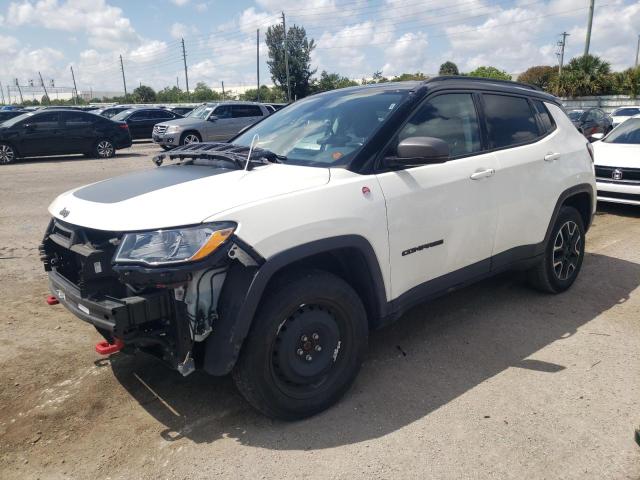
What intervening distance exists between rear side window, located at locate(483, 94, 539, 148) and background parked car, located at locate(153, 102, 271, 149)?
14.8 metres

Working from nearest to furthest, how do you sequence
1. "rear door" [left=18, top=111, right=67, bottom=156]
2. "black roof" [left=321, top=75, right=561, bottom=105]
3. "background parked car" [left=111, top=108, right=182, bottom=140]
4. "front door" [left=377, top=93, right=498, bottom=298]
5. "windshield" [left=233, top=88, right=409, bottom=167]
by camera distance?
"front door" [left=377, top=93, right=498, bottom=298] → "windshield" [left=233, top=88, right=409, bottom=167] → "black roof" [left=321, top=75, right=561, bottom=105] → "rear door" [left=18, top=111, right=67, bottom=156] → "background parked car" [left=111, top=108, right=182, bottom=140]

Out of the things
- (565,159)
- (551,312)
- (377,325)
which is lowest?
(551,312)

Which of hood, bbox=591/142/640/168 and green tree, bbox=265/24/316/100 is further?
green tree, bbox=265/24/316/100

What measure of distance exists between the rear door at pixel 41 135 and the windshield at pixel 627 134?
14764 mm

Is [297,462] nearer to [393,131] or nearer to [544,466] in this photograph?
[544,466]

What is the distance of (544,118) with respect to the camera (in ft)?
15.5

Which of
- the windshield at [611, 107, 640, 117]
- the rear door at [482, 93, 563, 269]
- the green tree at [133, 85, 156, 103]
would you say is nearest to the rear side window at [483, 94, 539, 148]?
the rear door at [482, 93, 563, 269]

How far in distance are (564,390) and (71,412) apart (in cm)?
299

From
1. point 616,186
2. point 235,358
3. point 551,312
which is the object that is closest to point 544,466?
point 235,358

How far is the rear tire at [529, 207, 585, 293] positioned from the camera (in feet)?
15.6

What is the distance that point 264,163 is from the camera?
342 cm

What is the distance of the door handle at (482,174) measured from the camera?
3.81 m

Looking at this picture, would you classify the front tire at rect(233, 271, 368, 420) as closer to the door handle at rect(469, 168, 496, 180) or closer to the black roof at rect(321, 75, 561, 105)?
the door handle at rect(469, 168, 496, 180)

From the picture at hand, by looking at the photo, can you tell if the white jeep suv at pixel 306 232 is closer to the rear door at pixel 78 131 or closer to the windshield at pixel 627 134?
the windshield at pixel 627 134
